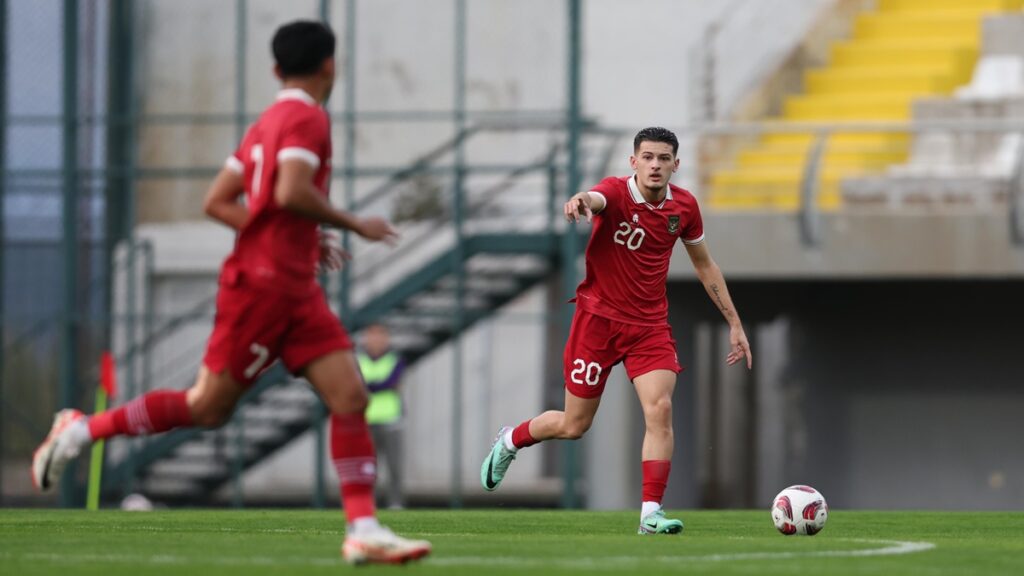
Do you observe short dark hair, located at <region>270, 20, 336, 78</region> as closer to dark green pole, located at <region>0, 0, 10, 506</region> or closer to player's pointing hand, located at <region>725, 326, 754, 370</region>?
player's pointing hand, located at <region>725, 326, 754, 370</region>

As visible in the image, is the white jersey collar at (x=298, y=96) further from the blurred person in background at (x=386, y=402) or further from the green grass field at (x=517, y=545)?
the blurred person in background at (x=386, y=402)

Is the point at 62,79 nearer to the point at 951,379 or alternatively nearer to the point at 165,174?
the point at 165,174

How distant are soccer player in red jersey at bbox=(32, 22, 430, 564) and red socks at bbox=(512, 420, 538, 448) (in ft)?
10.6

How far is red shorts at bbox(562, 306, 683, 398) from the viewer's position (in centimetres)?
961

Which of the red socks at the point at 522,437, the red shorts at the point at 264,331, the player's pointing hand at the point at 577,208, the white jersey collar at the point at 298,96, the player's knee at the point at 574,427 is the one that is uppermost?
the white jersey collar at the point at 298,96

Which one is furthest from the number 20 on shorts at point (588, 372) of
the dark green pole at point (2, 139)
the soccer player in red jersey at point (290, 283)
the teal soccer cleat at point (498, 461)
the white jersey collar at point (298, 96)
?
the dark green pole at point (2, 139)

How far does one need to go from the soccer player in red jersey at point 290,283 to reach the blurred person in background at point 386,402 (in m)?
11.0

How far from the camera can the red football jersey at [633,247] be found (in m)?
9.62

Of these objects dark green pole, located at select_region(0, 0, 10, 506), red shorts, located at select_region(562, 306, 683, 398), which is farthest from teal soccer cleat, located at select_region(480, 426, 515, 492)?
dark green pole, located at select_region(0, 0, 10, 506)

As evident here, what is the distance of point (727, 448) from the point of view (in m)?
23.4

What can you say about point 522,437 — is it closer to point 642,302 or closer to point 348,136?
point 642,302

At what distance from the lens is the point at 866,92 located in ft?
71.5

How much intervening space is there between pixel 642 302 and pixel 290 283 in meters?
3.06

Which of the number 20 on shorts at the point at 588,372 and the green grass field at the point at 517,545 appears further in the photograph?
the number 20 on shorts at the point at 588,372
